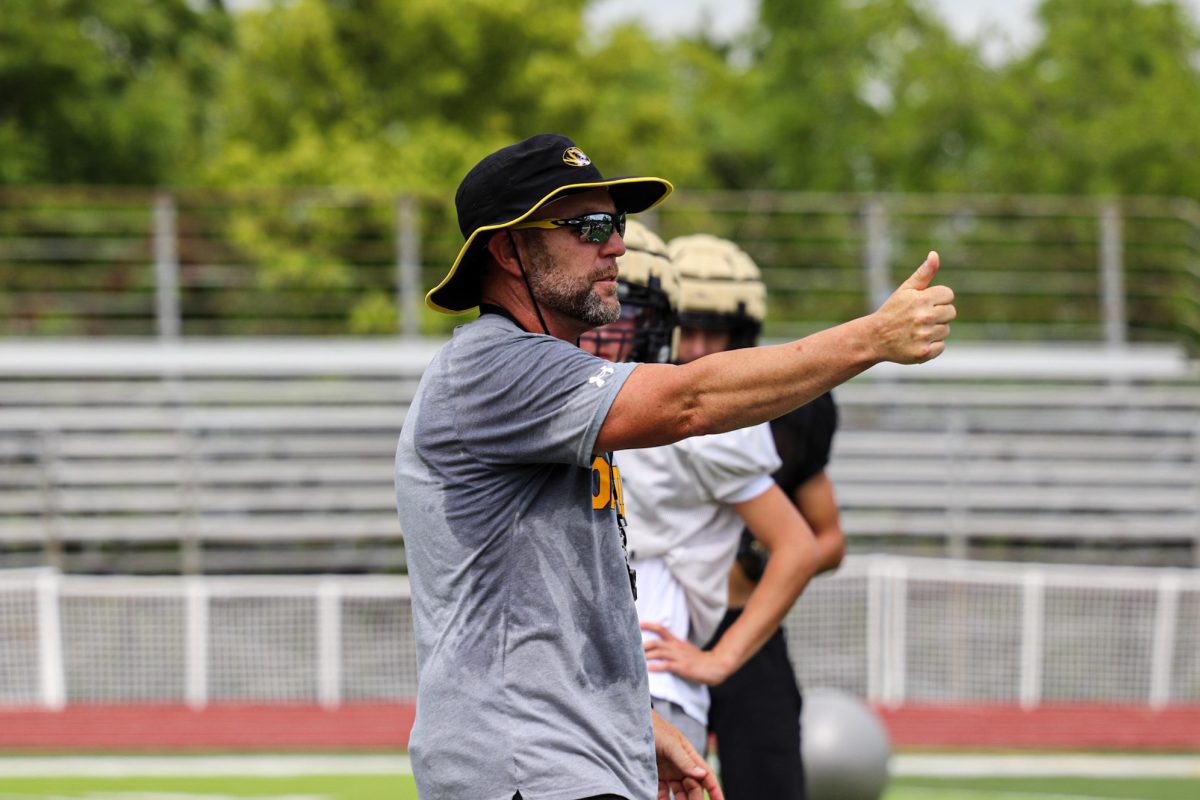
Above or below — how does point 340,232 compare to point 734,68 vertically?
below

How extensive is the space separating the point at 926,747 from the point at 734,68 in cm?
3531

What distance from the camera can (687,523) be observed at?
420cm

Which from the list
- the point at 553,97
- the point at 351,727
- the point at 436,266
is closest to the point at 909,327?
the point at 351,727

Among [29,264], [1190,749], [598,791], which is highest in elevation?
[29,264]

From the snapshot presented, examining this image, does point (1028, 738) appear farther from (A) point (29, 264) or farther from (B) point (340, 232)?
(A) point (29, 264)

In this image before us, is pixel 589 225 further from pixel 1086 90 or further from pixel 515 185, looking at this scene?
pixel 1086 90

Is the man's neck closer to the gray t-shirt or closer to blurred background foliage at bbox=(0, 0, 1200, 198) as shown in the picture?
the gray t-shirt

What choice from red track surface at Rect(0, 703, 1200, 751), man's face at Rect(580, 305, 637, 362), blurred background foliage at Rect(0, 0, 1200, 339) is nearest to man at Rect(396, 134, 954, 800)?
man's face at Rect(580, 305, 637, 362)

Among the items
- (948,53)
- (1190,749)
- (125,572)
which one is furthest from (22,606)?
(948,53)

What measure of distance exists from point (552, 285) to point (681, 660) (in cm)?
134

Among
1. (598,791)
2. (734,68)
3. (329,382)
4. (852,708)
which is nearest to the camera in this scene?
(598,791)

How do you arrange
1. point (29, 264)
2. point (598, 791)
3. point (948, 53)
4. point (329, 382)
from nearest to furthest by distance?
point (598, 791) < point (329, 382) < point (29, 264) < point (948, 53)

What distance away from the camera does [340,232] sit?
60.0 ft

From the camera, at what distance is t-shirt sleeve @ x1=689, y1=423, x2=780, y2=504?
4062 mm
